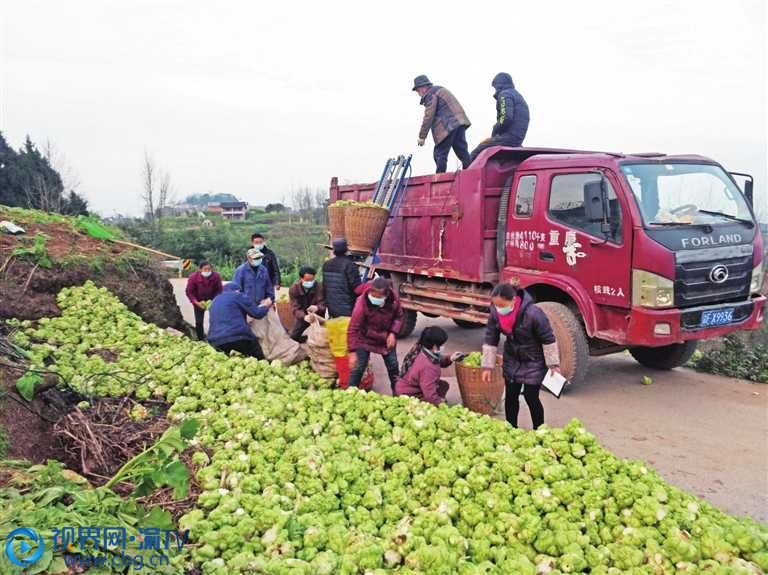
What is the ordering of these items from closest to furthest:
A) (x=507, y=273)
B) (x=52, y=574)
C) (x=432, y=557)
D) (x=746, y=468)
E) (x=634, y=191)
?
(x=52, y=574)
(x=432, y=557)
(x=746, y=468)
(x=634, y=191)
(x=507, y=273)

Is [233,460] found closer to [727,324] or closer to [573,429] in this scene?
[573,429]

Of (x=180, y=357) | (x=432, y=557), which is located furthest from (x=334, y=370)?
(x=432, y=557)

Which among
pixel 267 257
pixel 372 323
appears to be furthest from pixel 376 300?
pixel 267 257

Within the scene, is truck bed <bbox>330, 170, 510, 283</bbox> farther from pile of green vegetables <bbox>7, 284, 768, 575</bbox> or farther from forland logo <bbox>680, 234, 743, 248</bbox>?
pile of green vegetables <bbox>7, 284, 768, 575</bbox>

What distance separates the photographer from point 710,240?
21.1 feet

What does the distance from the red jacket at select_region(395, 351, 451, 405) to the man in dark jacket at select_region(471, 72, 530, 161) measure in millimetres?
4266

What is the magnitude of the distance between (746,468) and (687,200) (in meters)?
3.18

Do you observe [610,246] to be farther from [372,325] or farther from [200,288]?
[200,288]

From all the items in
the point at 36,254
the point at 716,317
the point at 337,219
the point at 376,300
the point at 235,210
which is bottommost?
the point at 716,317

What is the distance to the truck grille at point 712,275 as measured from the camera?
6.25 metres

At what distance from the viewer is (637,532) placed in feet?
11.2

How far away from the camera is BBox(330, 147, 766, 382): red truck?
248 inches

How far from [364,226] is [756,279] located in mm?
5394

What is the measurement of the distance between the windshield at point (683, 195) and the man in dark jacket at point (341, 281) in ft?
11.8
